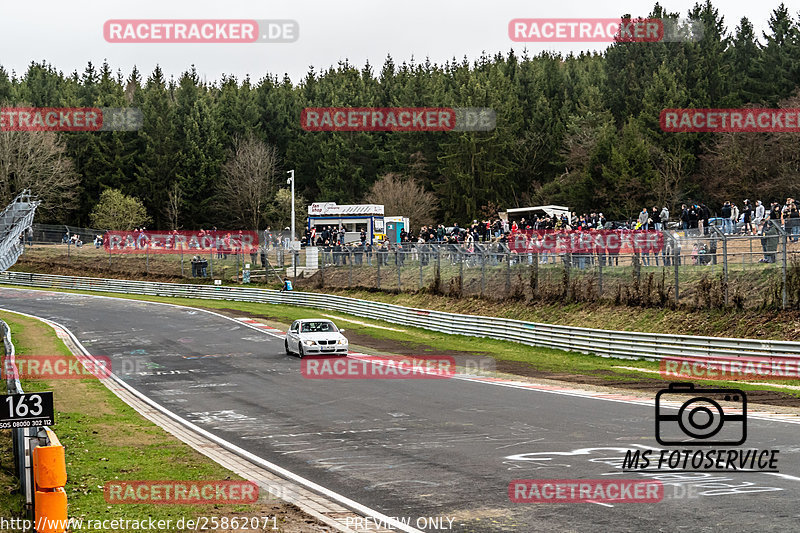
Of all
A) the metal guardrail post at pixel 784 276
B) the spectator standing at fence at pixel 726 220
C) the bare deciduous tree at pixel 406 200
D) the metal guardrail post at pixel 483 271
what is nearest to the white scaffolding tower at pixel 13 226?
the metal guardrail post at pixel 483 271

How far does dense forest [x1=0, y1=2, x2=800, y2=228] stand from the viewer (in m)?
69.7

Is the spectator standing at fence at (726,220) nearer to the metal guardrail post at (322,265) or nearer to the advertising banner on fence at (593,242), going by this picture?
the advertising banner on fence at (593,242)

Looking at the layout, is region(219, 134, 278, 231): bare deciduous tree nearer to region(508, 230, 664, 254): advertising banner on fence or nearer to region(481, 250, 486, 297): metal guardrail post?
region(481, 250, 486, 297): metal guardrail post

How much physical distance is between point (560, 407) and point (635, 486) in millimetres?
7524

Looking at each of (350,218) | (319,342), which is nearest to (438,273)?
(319,342)

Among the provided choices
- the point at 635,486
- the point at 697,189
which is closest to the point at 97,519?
the point at 635,486

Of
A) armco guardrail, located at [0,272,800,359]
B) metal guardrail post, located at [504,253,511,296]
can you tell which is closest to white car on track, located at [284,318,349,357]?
armco guardrail, located at [0,272,800,359]

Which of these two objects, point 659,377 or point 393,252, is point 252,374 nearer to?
point 659,377

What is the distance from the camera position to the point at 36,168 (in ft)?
289

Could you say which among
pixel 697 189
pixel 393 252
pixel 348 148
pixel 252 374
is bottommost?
pixel 252 374

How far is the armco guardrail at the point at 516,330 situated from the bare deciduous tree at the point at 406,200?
3132 centimetres

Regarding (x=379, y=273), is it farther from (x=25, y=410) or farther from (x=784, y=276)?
(x=25, y=410)

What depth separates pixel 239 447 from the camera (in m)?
15.3

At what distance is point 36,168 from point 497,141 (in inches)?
1846
